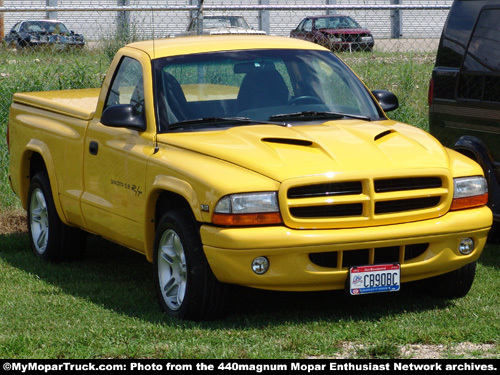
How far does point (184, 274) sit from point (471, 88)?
3278mm

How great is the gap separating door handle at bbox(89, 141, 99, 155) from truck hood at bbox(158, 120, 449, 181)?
0.85 m

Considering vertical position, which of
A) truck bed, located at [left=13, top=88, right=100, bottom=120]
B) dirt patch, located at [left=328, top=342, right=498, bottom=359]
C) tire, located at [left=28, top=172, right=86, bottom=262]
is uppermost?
truck bed, located at [left=13, top=88, right=100, bottom=120]

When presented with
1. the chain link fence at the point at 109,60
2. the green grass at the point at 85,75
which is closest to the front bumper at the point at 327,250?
the chain link fence at the point at 109,60

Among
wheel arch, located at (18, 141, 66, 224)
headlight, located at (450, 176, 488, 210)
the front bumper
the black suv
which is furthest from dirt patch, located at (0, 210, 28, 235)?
headlight, located at (450, 176, 488, 210)

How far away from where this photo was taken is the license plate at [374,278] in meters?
5.83

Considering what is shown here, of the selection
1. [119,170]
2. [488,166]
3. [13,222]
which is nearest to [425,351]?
[119,170]

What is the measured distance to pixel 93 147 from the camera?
7.23 metres

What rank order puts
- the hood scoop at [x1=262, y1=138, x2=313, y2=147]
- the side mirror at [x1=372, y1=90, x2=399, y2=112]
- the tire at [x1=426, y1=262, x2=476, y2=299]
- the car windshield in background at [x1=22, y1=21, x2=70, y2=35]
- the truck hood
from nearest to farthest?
the truck hood
the hood scoop at [x1=262, y1=138, x2=313, y2=147]
the tire at [x1=426, y1=262, x2=476, y2=299]
the side mirror at [x1=372, y1=90, x2=399, y2=112]
the car windshield in background at [x1=22, y1=21, x2=70, y2=35]

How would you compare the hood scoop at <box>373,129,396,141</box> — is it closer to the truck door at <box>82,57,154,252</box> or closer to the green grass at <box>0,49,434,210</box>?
the truck door at <box>82,57,154,252</box>

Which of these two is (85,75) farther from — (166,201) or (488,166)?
(166,201)

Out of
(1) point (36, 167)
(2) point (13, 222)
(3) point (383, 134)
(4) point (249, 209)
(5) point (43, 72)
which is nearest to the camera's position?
(4) point (249, 209)

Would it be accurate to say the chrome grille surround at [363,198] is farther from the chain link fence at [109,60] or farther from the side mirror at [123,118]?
the chain link fence at [109,60]

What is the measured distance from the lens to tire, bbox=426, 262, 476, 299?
256 inches

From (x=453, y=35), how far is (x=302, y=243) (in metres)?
3.56
